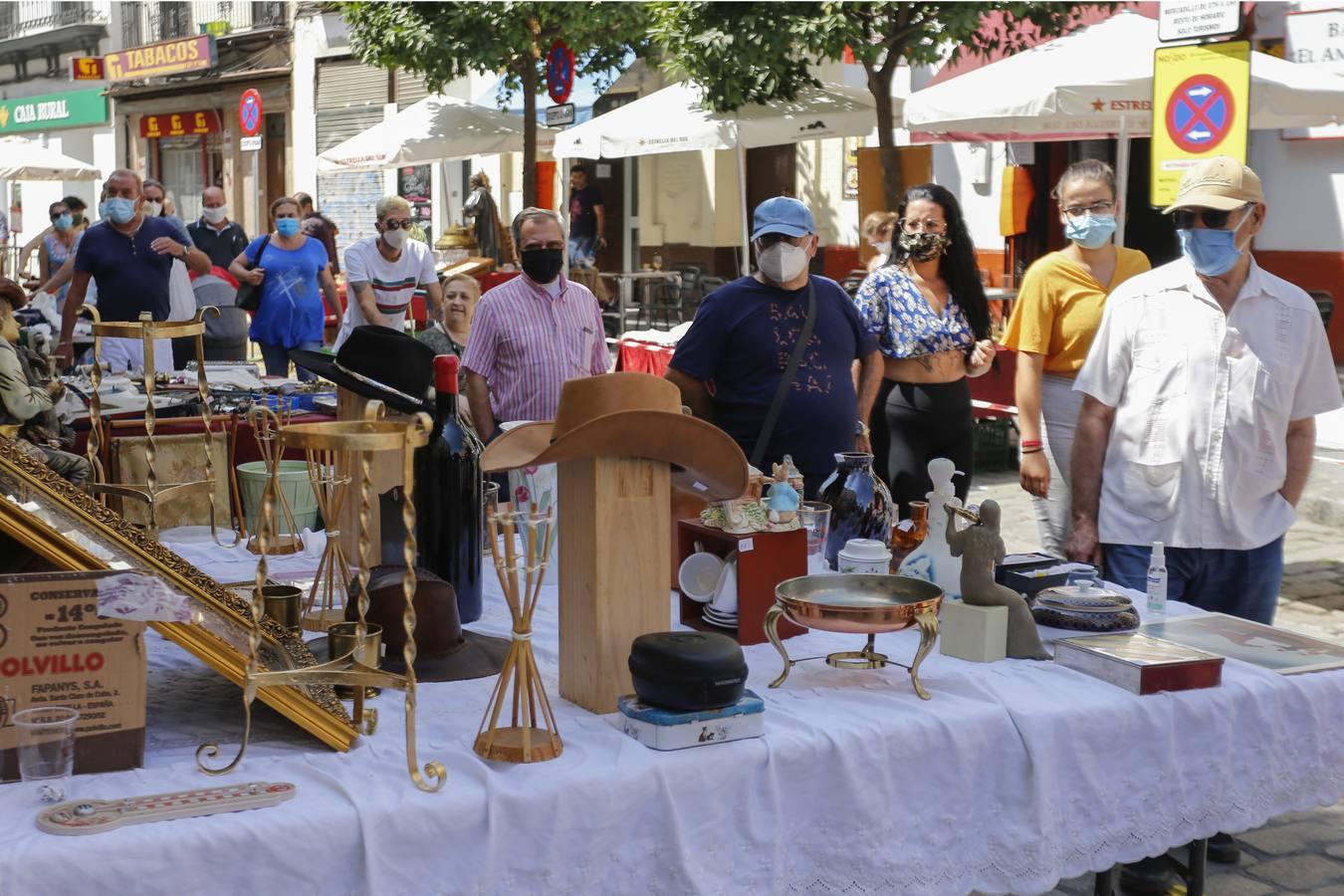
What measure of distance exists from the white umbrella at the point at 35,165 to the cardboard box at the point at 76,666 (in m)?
19.9

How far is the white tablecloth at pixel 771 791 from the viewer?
6.20 feet

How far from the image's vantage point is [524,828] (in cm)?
200

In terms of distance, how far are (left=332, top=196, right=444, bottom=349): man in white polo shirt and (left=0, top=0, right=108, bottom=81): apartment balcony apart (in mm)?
30483

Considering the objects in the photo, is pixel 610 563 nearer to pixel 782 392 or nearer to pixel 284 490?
pixel 284 490

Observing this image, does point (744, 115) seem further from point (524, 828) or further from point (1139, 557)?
point (524, 828)

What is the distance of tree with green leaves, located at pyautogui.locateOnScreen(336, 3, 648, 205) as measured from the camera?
14.3 m

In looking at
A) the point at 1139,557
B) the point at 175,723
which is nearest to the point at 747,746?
the point at 175,723

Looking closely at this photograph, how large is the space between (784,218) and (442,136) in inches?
461

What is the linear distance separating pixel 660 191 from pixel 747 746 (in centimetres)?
1847

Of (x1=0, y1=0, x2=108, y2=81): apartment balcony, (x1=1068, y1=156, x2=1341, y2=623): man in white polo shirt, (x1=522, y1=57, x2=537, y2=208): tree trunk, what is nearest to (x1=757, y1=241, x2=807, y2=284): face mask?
(x1=1068, y1=156, x2=1341, y2=623): man in white polo shirt

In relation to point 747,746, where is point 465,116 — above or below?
above

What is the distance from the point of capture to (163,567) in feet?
7.27

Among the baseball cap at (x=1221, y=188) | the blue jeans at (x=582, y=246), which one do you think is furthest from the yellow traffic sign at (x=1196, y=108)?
the blue jeans at (x=582, y=246)

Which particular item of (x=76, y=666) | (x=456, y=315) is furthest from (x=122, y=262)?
(x=76, y=666)
